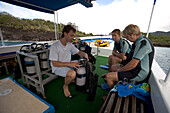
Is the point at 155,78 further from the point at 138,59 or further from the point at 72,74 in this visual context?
the point at 72,74

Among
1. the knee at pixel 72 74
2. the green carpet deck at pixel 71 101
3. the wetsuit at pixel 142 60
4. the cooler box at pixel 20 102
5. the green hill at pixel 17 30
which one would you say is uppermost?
the green hill at pixel 17 30

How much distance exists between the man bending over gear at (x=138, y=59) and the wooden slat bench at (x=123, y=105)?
0.34 meters

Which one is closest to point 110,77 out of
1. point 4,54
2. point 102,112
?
point 102,112

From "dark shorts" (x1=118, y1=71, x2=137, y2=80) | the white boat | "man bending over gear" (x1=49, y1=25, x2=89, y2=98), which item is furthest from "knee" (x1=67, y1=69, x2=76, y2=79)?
the white boat

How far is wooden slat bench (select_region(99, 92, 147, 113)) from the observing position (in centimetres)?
93

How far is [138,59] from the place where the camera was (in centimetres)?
117

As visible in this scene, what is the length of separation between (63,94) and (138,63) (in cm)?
159

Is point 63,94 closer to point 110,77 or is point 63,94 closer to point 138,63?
point 110,77

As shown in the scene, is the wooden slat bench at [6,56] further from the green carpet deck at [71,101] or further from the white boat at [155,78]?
the green carpet deck at [71,101]

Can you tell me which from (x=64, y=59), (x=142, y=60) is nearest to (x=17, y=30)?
(x=64, y=59)

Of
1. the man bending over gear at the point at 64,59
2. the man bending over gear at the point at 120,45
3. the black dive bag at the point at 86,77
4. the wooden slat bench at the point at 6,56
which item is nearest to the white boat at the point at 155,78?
the wooden slat bench at the point at 6,56

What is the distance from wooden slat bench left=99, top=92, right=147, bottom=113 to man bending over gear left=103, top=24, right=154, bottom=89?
0.34m

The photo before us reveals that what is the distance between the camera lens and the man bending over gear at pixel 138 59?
1148 mm

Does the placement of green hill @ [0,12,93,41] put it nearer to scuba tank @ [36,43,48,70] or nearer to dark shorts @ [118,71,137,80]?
scuba tank @ [36,43,48,70]
